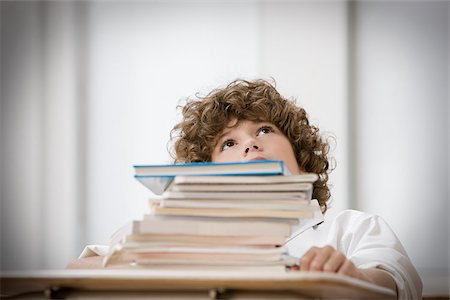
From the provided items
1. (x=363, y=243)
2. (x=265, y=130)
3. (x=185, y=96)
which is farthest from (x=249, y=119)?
(x=185, y=96)

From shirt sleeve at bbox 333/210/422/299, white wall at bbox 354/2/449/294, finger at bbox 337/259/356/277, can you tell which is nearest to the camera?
finger at bbox 337/259/356/277

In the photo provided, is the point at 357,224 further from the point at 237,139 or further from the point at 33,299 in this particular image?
the point at 33,299

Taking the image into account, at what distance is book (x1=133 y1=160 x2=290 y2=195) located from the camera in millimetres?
1038

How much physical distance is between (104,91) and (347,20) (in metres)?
1.26

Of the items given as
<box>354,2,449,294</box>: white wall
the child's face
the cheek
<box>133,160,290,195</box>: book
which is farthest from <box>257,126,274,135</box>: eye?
<box>354,2,449,294</box>: white wall

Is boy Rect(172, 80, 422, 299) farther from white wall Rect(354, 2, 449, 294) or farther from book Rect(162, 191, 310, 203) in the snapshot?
white wall Rect(354, 2, 449, 294)

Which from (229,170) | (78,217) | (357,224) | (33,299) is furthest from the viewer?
(78,217)

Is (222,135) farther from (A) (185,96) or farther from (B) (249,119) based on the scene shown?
(A) (185,96)

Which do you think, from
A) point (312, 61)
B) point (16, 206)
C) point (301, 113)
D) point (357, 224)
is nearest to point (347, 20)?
point (312, 61)

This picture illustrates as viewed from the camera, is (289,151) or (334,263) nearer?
(334,263)

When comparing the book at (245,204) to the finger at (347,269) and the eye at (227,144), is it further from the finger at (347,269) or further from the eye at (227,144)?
the eye at (227,144)

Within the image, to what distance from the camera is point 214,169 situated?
3.46 feet

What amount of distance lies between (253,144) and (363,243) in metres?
0.37

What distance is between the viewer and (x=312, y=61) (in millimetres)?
3504
